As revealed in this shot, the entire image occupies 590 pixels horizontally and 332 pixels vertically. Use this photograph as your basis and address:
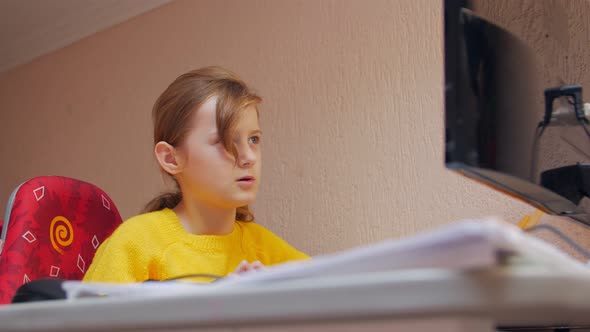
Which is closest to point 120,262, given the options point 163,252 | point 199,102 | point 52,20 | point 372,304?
point 163,252

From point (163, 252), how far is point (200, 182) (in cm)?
13

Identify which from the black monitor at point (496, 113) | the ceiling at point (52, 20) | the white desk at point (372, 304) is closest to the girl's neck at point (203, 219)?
the black monitor at point (496, 113)

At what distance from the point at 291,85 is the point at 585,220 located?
2.65 feet

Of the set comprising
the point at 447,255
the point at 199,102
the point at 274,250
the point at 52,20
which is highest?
the point at 52,20

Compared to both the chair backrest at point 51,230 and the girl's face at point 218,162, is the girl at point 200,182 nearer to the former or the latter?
the girl's face at point 218,162

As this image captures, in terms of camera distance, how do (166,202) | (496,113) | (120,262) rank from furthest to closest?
1. (166,202)
2. (120,262)
3. (496,113)

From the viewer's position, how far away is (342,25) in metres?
1.54

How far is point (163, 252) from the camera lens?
1.12 m

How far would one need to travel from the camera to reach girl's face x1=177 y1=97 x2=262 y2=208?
1143 mm

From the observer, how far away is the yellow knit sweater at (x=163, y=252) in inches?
41.5

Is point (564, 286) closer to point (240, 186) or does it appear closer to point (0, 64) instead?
point (240, 186)

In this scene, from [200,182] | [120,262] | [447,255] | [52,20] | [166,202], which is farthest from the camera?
[52,20]

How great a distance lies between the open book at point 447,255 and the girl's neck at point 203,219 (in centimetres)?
79

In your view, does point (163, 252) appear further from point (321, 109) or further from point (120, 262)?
point (321, 109)
